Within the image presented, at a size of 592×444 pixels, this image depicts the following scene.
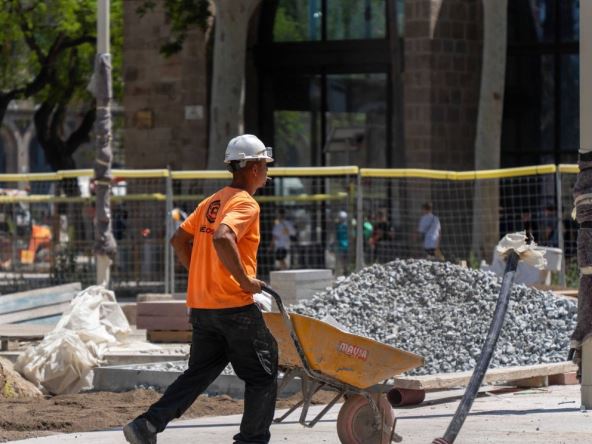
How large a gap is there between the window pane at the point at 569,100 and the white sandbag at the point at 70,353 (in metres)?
14.4

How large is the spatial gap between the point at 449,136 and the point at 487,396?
573 inches

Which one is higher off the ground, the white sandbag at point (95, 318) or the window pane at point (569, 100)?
the window pane at point (569, 100)

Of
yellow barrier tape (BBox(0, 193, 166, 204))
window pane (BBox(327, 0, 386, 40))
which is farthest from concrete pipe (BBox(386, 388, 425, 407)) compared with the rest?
window pane (BBox(327, 0, 386, 40))

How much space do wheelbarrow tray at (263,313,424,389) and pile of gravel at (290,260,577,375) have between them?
10.8ft

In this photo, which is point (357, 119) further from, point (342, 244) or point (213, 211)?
point (213, 211)

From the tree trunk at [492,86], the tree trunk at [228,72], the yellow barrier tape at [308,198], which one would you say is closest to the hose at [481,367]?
the yellow barrier tape at [308,198]

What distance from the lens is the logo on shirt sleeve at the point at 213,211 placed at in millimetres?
7887

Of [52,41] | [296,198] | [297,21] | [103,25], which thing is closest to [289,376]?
[103,25]

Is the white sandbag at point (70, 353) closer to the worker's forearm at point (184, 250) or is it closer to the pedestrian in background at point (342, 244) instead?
the worker's forearm at point (184, 250)

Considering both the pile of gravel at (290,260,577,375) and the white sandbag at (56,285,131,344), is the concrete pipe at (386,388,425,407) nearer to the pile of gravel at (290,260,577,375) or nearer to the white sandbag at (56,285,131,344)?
the pile of gravel at (290,260,577,375)

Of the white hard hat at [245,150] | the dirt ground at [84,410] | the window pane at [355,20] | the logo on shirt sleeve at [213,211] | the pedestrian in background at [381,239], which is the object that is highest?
the window pane at [355,20]

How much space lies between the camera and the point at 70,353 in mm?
12445

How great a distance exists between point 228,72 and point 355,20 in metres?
4.36

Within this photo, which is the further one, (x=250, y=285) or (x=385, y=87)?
(x=385, y=87)
